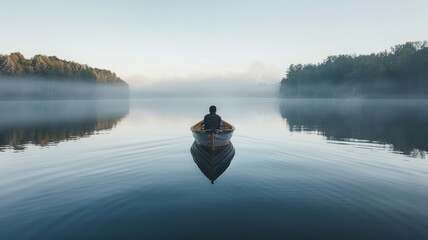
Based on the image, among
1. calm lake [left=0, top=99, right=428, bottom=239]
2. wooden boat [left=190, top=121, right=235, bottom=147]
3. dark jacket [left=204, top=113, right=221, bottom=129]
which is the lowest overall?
calm lake [left=0, top=99, right=428, bottom=239]

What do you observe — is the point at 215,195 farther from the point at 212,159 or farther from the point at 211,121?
the point at 211,121

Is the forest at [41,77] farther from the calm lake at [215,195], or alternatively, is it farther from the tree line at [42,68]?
the calm lake at [215,195]

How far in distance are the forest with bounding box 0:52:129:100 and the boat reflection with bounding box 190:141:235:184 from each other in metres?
152

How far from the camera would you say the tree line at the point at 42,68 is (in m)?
133

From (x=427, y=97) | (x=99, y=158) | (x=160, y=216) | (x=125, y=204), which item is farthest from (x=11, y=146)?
(x=427, y=97)

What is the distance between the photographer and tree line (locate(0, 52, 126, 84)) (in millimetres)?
133125

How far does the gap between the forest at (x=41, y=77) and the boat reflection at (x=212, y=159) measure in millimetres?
152057

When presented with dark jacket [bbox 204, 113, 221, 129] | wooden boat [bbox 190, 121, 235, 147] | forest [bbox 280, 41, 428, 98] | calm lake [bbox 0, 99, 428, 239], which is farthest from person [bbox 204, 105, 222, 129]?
forest [bbox 280, 41, 428, 98]

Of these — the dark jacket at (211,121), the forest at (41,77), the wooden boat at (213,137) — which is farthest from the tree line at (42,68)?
the wooden boat at (213,137)

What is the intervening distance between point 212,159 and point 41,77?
551 ft

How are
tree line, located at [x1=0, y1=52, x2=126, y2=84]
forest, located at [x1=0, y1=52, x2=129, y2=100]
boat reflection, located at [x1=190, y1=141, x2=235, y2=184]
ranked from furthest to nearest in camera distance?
forest, located at [x1=0, y1=52, x2=129, y2=100] → tree line, located at [x1=0, y1=52, x2=126, y2=84] → boat reflection, located at [x1=190, y1=141, x2=235, y2=184]

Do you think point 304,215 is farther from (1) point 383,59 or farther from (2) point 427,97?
(1) point 383,59

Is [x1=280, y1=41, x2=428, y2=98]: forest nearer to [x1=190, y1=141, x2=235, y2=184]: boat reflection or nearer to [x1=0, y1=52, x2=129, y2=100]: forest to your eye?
[x1=190, y1=141, x2=235, y2=184]: boat reflection

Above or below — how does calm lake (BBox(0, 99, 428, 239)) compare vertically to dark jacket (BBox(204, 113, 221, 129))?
below
